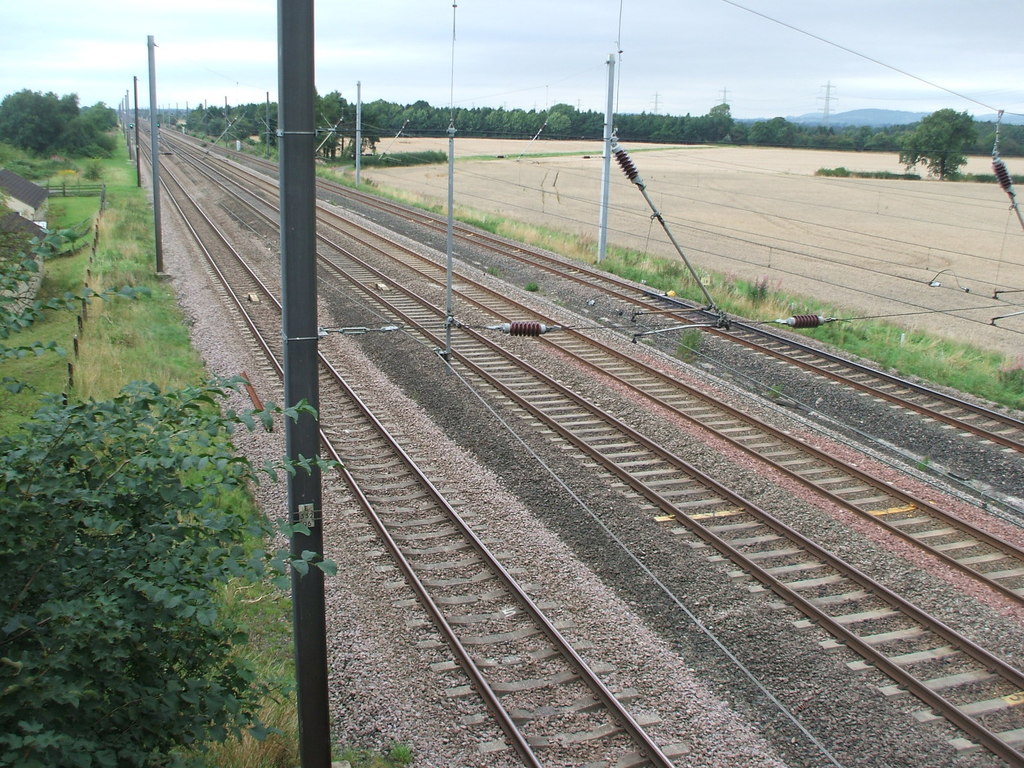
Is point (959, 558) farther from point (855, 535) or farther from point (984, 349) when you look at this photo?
point (984, 349)

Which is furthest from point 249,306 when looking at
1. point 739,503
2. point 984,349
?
point 984,349

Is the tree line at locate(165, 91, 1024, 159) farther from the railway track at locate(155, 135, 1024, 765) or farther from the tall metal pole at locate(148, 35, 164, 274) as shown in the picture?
the railway track at locate(155, 135, 1024, 765)

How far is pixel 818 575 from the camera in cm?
959

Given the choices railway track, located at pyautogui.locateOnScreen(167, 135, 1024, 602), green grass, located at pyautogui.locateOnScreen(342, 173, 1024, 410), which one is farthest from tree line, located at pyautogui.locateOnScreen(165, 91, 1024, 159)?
railway track, located at pyautogui.locateOnScreen(167, 135, 1024, 602)

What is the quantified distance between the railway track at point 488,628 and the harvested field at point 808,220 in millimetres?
12120

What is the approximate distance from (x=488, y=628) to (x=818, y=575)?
3.82 m

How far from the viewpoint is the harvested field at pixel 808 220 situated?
33156mm

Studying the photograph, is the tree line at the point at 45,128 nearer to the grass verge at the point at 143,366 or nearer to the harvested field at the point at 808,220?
the harvested field at the point at 808,220

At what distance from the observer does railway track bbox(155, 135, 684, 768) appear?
6.80 m

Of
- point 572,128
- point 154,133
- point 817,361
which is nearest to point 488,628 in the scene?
point 817,361

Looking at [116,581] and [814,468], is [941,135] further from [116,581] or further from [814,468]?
[116,581]

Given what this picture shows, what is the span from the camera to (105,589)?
377 centimetres

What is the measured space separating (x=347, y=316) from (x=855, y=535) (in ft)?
46.4

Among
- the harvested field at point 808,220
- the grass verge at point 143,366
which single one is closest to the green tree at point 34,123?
the harvested field at point 808,220
